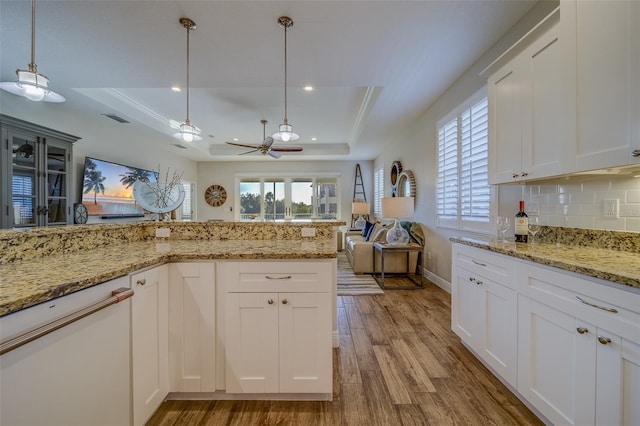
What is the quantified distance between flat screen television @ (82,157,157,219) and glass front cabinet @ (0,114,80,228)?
57 cm

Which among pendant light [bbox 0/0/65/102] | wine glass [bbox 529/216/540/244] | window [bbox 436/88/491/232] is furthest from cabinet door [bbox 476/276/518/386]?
pendant light [bbox 0/0/65/102]

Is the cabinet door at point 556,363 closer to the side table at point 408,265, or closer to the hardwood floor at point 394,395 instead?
the hardwood floor at point 394,395

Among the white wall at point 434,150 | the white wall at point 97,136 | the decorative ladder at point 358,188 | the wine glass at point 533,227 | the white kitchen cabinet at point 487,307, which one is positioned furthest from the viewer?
the decorative ladder at point 358,188

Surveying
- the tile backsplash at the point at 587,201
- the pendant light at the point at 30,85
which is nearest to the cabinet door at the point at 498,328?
the tile backsplash at the point at 587,201

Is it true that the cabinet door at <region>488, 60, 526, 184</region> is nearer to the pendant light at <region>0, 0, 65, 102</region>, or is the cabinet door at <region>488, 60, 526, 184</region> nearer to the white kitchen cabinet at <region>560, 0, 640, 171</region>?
the white kitchen cabinet at <region>560, 0, 640, 171</region>

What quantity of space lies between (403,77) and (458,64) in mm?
555

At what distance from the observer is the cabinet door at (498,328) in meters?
1.46

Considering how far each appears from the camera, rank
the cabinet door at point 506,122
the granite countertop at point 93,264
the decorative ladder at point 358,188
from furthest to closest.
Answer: the decorative ladder at point 358,188
the cabinet door at point 506,122
the granite countertop at point 93,264

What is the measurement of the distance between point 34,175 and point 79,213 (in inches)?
36.5

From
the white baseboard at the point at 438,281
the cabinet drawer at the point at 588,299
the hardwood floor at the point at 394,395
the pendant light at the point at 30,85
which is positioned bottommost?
the hardwood floor at the point at 394,395

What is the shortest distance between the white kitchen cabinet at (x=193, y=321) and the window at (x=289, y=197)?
20.9ft

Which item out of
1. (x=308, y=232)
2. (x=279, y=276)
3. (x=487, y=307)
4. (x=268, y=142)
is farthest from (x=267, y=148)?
(x=487, y=307)

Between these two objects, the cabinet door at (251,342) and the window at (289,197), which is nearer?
the cabinet door at (251,342)

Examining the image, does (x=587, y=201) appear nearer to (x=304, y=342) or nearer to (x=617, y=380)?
(x=617, y=380)
